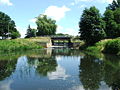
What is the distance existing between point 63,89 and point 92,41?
217ft

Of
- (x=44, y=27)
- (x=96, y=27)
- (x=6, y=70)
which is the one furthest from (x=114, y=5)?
(x=6, y=70)

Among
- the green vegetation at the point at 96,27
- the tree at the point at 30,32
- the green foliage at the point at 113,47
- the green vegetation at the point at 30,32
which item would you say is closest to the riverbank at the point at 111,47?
the green foliage at the point at 113,47

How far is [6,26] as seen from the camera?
12006cm

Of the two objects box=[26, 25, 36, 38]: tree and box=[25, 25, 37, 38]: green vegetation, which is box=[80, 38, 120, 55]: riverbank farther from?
box=[26, 25, 36, 38]: tree

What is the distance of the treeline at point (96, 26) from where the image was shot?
81938 millimetres

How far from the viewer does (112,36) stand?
295 ft

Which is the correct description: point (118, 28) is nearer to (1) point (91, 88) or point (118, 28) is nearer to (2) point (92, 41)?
(2) point (92, 41)

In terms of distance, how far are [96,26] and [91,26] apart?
183 centimetres

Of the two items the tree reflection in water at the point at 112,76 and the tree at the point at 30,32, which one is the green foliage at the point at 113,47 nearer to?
the tree reflection in water at the point at 112,76

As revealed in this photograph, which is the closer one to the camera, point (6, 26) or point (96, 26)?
point (96, 26)

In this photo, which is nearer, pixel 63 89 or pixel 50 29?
pixel 63 89

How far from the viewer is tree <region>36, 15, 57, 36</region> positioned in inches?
5244

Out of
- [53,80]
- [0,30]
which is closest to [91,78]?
[53,80]

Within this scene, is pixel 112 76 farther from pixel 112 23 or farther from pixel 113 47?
pixel 112 23
